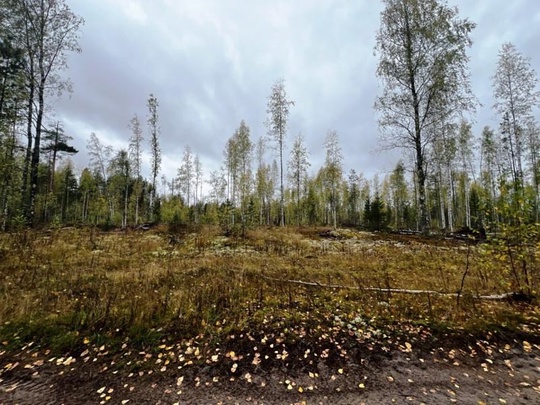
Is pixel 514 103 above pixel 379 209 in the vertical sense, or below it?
above

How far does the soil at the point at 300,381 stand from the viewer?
121 inches

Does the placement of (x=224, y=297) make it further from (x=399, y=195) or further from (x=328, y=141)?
(x=399, y=195)

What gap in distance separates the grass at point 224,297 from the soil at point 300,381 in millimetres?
561

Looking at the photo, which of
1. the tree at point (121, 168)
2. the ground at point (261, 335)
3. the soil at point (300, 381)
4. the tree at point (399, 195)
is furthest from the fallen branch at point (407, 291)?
the tree at point (399, 195)

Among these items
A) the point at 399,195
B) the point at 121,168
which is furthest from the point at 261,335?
the point at 399,195

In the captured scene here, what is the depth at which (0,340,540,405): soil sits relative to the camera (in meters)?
3.08

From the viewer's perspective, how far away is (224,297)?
18.8 ft

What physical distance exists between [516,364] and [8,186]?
17.0 metres

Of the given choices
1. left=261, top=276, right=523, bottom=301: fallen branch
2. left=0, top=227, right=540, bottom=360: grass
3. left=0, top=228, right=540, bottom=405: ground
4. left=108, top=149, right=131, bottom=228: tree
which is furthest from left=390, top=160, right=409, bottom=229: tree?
left=108, top=149, right=131, bottom=228: tree

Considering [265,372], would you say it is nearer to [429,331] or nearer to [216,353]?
[216,353]

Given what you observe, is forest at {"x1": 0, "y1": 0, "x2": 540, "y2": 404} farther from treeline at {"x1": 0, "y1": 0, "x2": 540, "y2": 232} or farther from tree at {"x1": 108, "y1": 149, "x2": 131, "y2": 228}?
tree at {"x1": 108, "y1": 149, "x2": 131, "y2": 228}

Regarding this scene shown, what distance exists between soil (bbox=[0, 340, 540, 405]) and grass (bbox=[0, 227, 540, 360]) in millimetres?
561

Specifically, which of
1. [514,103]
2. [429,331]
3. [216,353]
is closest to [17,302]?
[216,353]

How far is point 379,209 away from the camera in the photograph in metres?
29.8
